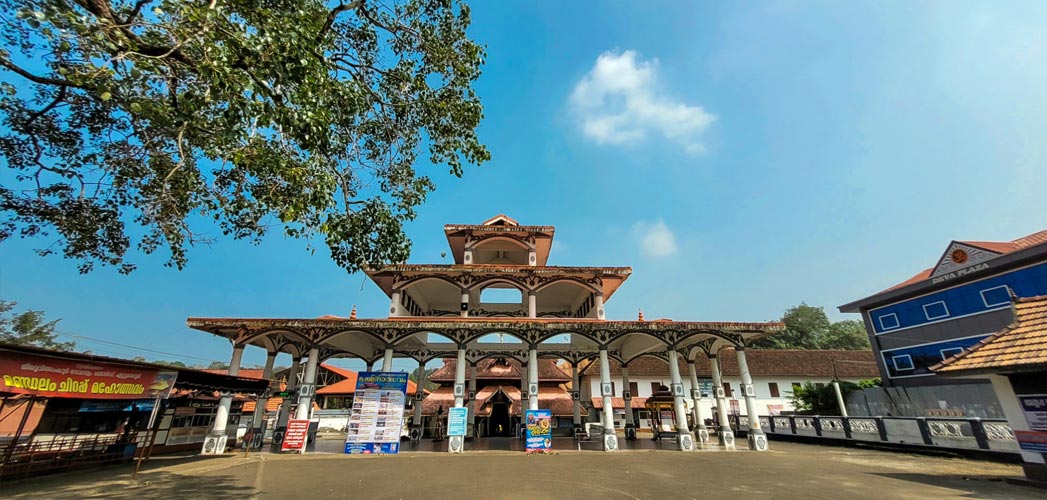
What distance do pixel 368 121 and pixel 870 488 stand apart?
13.5 metres

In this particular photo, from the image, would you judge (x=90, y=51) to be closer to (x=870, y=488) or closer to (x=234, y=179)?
(x=234, y=179)

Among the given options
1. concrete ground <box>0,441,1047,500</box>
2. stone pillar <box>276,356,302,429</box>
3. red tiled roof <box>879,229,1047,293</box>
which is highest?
red tiled roof <box>879,229,1047,293</box>

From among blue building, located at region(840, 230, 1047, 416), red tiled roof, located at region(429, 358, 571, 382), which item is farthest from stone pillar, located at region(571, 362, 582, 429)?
A: blue building, located at region(840, 230, 1047, 416)

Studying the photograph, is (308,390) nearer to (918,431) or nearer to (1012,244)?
(918,431)

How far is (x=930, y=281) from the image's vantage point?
69.9 feet

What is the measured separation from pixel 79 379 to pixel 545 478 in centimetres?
1054

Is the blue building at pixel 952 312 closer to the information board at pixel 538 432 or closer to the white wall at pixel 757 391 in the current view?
the white wall at pixel 757 391

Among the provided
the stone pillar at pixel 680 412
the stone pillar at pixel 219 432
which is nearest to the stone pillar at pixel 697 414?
the stone pillar at pixel 680 412

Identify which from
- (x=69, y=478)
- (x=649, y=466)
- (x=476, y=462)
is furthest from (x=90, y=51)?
(x=649, y=466)

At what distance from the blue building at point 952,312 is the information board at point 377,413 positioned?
22.3 m

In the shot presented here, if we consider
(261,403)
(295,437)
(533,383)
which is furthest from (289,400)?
(533,383)

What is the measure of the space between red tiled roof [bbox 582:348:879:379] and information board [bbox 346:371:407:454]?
19.4 meters

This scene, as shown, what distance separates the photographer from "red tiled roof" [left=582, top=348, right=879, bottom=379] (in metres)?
30.9

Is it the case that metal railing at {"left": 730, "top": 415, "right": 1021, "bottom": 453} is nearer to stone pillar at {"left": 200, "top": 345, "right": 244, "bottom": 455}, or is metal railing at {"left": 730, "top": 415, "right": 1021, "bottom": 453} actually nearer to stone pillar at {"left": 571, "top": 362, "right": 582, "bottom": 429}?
stone pillar at {"left": 571, "top": 362, "right": 582, "bottom": 429}
